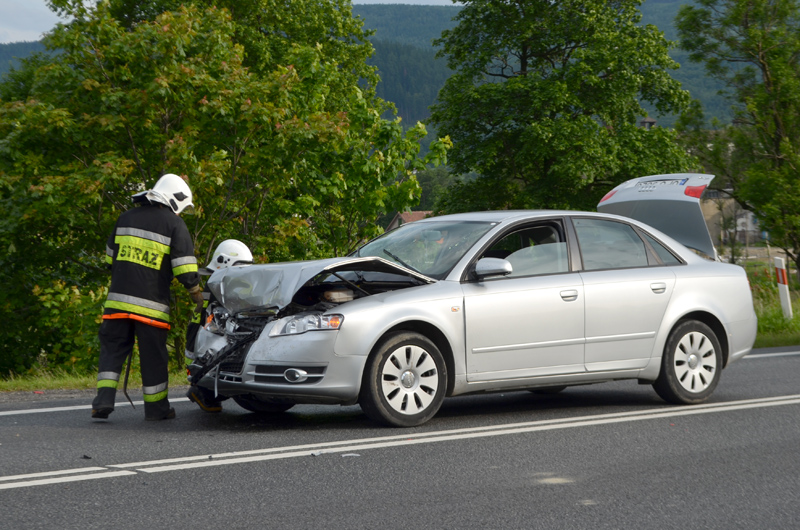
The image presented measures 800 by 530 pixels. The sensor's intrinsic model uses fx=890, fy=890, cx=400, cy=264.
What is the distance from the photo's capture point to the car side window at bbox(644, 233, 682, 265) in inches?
309

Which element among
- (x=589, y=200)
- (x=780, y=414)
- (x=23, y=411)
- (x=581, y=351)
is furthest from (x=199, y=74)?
(x=589, y=200)

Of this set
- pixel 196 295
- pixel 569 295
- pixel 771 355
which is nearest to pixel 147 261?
pixel 196 295

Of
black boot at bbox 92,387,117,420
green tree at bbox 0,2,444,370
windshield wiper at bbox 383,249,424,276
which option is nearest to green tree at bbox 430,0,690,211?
green tree at bbox 0,2,444,370

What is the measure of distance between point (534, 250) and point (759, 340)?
7.90m

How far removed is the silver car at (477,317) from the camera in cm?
621

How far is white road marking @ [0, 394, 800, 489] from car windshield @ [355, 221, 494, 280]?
4.05 ft

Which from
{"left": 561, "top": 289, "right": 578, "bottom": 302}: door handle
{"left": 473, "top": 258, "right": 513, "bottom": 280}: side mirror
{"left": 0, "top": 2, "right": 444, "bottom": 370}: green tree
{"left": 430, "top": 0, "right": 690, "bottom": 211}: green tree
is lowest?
{"left": 561, "top": 289, "right": 578, "bottom": 302}: door handle

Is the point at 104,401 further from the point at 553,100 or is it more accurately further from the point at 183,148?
the point at 553,100

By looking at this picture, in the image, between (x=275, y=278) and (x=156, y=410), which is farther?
(x=156, y=410)

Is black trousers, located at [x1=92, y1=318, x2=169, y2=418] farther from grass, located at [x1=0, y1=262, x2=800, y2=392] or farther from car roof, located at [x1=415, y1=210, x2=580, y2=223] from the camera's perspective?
car roof, located at [x1=415, y1=210, x2=580, y2=223]

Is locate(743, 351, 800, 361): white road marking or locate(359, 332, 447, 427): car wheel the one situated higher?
locate(359, 332, 447, 427): car wheel

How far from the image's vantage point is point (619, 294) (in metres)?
7.34

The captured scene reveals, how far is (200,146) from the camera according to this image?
14133 mm

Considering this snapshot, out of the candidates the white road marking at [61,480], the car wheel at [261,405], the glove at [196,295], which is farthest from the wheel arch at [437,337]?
the white road marking at [61,480]
